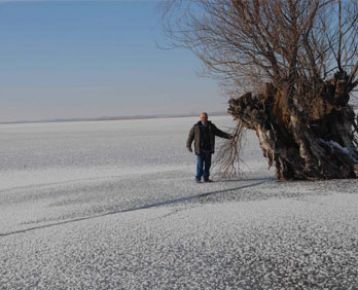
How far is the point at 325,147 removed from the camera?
38.8ft

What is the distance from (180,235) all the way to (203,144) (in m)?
5.42

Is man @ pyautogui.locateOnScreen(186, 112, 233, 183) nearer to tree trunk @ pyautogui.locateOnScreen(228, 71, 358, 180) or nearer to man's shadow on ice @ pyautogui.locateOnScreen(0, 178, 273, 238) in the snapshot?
tree trunk @ pyautogui.locateOnScreen(228, 71, 358, 180)

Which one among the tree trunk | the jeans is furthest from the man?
the tree trunk

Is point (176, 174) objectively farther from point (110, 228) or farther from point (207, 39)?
point (110, 228)

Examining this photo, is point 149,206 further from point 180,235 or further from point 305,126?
point 305,126

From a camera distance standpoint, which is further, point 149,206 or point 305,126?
point 305,126

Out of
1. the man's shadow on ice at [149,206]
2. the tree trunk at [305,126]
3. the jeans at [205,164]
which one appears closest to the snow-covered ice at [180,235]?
the man's shadow on ice at [149,206]

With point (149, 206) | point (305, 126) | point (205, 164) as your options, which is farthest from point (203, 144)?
point (149, 206)

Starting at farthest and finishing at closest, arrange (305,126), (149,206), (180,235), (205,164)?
(205,164), (305,126), (149,206), (180,235)

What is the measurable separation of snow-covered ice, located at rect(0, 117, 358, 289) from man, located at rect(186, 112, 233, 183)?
49 cm

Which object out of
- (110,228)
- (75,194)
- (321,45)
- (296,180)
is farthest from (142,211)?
(321,45)

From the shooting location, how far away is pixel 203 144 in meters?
12.1

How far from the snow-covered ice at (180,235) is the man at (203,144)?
49 cm

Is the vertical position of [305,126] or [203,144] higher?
[305,126]
